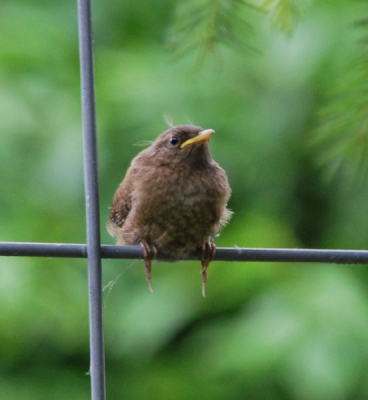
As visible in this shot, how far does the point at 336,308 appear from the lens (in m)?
2.99

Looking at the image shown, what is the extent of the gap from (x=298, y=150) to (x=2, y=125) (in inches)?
41.3

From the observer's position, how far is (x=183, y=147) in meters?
2.46

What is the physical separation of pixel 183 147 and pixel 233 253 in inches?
34.1

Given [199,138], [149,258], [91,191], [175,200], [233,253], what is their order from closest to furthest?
1. [91,191]
2. [233,253]
3. [149,258]
4. [175,200]
5. [199,138]

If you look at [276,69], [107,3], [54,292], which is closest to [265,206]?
[276,69]

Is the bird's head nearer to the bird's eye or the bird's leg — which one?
the bird's eye

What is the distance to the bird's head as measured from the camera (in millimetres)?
2439

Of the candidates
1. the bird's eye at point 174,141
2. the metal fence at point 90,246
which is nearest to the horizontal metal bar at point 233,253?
the metal fence at point 90,246

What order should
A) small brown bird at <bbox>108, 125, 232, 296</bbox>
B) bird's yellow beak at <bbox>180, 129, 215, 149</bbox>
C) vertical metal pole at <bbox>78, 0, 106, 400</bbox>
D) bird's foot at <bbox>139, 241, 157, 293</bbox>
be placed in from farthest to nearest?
bird's yellow beak at <bbox>180, 129, 215, 149</bbox>
small brown bird at <bbox>108, 125, 232, 296</bbox>
bird's foot at <bbox>139, 241, 157, 293</bbox>
vertical metal pole at <bbox>78, 0, 106, 400</bbox>

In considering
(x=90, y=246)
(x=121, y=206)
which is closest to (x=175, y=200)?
(x=121, y=206)

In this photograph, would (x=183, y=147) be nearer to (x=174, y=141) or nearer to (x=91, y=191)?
(x=174, y=141)

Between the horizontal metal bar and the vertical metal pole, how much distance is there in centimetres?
4

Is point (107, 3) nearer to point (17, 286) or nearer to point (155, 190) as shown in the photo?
point (17, 286)

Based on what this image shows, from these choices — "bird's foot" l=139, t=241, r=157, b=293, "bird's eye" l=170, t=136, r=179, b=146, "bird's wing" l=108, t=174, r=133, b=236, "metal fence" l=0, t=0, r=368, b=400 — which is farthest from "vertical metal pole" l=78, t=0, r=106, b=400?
"bird's eye" l=170, t=136, r=179, b=146
